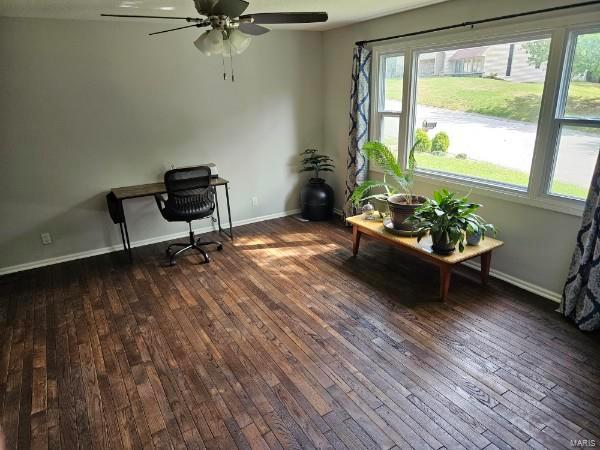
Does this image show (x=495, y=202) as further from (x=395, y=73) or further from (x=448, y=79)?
(x=395, y=73)

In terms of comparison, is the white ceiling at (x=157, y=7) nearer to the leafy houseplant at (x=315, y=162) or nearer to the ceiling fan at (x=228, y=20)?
the ceiling fan at (x=228, y=20)

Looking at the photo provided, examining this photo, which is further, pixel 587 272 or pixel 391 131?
pixel 391 131

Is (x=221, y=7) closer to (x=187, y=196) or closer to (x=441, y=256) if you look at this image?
(x=187, y=196)

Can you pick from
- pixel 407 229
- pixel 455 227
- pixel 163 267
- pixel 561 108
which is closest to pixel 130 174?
pixel 163 267

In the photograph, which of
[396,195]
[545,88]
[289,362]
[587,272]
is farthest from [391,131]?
[289,362]

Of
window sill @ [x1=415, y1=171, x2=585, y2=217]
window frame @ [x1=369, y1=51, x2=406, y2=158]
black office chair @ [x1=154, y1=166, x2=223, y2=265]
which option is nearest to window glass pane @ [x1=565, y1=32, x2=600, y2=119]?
window sill @ [x1=415, y1=171, x2=585, y2=217]

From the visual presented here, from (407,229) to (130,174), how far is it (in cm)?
300

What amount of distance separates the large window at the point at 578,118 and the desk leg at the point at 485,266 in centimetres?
73

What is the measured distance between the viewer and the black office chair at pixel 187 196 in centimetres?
353

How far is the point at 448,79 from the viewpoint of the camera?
12.0ft

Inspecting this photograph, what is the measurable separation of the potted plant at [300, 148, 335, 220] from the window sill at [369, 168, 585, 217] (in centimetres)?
133

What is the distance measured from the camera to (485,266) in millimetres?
3188

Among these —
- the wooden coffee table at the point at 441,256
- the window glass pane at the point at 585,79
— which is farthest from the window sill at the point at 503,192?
the window glass pane at the point at 585,79

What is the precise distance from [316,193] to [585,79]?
3.00m
